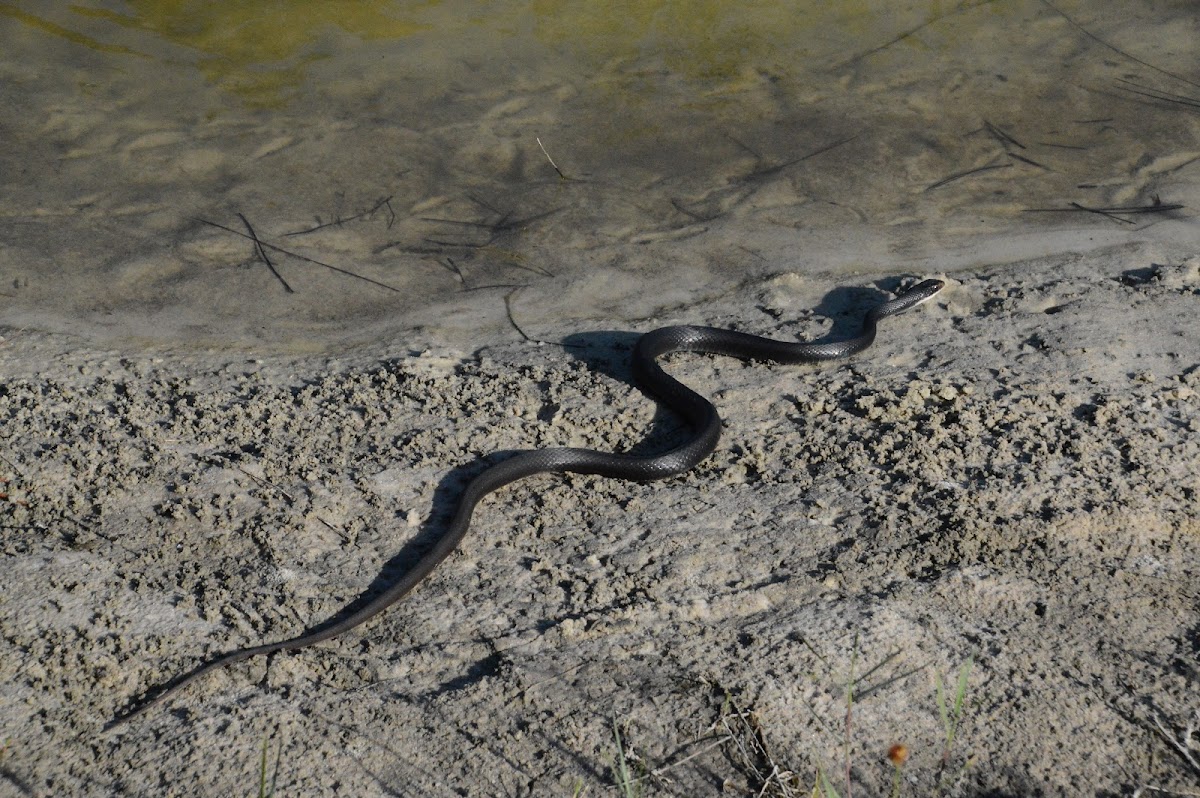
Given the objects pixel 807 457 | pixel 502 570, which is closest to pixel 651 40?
pixel 807 457

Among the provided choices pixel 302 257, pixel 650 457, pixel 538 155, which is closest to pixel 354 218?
pixel 302 257

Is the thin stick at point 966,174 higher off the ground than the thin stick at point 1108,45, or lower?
lower

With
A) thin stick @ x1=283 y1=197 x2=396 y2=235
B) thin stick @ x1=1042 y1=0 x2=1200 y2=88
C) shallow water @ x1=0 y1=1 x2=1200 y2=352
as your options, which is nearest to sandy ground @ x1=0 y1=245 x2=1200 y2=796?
shallow water @ x1=0 y1=1 x2=1200 y2=352

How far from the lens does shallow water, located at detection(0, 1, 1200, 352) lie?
5.85 metres

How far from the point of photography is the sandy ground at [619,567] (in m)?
2.73

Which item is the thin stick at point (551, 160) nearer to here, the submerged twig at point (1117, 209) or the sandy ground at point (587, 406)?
the sandy ground at point (587, 406)

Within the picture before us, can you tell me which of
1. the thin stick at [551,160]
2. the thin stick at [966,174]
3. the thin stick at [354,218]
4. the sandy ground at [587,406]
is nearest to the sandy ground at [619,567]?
the sandy ground at [587,406]

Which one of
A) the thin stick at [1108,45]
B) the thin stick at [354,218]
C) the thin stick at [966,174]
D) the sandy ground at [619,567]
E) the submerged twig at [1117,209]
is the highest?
the sandy ground at [619,567]

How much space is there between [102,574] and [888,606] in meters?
2.48

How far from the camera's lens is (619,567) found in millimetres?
3492

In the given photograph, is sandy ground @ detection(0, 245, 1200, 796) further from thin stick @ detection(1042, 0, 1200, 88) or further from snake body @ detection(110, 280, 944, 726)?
thin stick @ detection(1042, 0, 1200, 88)

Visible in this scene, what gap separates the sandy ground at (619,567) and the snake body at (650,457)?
6 centimetres

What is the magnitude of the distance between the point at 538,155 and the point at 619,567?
14.8 feet

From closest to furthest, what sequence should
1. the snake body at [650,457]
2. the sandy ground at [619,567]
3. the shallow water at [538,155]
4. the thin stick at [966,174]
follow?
the sandy ground at [619,567]
the snake body at [650,457]
the shallow water at [538,155]
the thin stick at [966,174]
